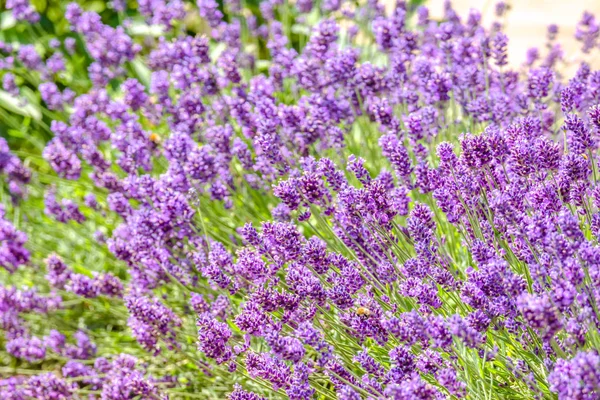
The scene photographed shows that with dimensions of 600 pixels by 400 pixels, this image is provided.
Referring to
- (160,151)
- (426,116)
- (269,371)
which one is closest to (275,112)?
(426,116)

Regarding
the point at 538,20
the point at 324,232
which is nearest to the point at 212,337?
the point at 324,232

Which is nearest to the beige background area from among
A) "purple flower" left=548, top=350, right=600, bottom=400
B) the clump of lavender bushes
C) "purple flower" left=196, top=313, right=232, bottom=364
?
the clump of lavender bushes

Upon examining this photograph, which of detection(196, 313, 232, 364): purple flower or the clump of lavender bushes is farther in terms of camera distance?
detection(196, 313, 232, 364): purple flower

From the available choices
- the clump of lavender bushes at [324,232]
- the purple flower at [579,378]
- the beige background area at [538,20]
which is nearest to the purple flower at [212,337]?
the clump of lavender bushes at [324,232]

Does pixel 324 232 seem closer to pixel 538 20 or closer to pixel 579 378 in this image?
pixel 579 378

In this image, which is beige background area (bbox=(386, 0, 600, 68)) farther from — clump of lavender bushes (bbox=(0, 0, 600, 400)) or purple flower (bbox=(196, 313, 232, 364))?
purple flower (bbox=(196, 313, 232, 364))

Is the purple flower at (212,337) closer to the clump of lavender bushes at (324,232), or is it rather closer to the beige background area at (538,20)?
the clump of lavender bushes at (324,232)
